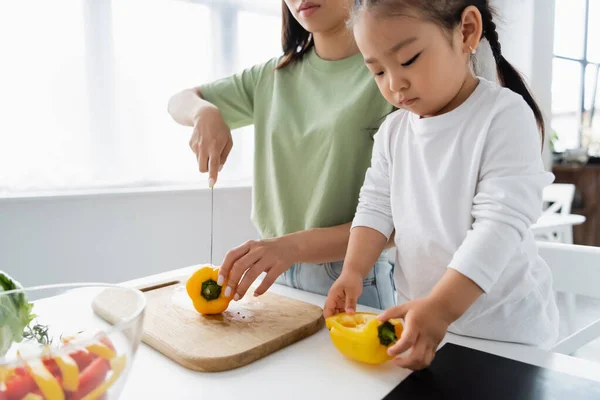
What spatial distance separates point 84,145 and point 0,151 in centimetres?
30

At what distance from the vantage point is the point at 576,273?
1.00 metres

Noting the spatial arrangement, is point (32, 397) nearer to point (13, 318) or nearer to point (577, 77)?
point (13, 318)

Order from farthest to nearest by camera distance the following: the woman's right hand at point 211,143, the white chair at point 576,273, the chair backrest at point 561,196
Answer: the chair backrest at point 561,196
the woman's right hand at point 211,143
the white chair at point 576,273

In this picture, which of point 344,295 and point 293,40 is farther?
point 293,40

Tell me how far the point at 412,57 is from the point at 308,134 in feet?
1.43

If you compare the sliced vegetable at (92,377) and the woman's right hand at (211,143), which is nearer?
the sliced vegetable at (92,377)

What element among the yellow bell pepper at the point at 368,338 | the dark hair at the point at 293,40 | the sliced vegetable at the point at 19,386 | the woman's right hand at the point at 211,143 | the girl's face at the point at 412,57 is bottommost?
the yellow bell pepper at the point at 368,338

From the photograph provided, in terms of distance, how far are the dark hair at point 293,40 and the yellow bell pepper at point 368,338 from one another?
→ 778 millimetres

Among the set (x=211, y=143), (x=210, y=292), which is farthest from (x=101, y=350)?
(x=211, y=143)

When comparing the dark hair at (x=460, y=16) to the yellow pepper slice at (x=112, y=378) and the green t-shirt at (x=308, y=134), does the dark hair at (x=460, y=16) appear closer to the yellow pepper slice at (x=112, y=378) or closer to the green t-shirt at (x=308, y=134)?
the green t-shirt at (x=308, y=134)

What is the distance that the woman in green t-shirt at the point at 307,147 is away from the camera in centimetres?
103

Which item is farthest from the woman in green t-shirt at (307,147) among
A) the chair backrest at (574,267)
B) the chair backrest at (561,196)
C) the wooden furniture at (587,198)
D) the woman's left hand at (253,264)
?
the wooden furniture at (587,198)

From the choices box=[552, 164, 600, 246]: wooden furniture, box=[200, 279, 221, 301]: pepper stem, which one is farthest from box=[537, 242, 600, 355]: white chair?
box=[552, 164, 600, 246]: wooden furniture

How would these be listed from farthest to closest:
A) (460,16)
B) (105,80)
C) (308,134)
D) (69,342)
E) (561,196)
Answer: (561,196) → (105,80) → (308,134) → (460,16) → (69,342)
